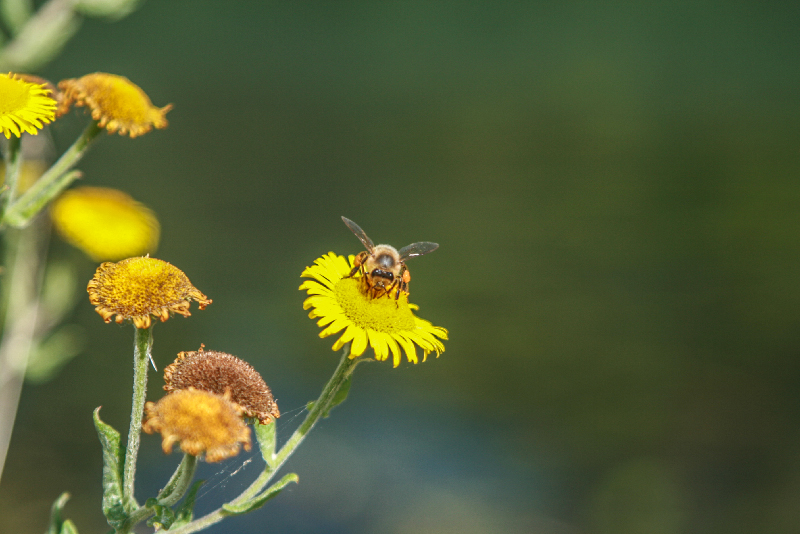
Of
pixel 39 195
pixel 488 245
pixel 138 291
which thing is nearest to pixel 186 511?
pixel 138 291

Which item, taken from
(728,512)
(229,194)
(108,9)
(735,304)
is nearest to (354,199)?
(229,194)

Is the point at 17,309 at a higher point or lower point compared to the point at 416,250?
lower

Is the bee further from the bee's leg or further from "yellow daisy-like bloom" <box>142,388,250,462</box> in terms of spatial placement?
"yellow daisy-like bloom" <box>142,388,250,462</box>

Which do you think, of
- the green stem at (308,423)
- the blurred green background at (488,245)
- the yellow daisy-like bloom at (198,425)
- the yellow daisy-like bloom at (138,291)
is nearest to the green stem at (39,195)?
the yellow daisy-like bloom at (138,291)

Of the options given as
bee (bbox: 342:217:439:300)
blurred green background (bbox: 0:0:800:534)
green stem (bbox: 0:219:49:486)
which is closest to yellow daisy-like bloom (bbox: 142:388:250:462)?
bee (bbox: 342:217:439:300)

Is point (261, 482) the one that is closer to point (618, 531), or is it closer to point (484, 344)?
point (618, 531)

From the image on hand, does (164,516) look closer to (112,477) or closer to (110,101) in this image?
(112,477)

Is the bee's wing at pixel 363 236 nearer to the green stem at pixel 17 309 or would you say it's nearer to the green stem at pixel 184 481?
the green stem at pixel 184 481
